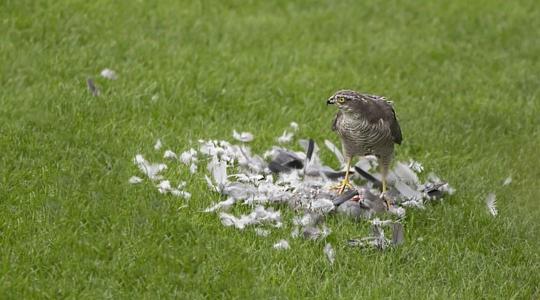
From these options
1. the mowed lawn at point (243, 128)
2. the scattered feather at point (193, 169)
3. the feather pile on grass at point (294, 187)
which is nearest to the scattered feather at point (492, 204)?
the mowed lawn at point (243, 128)

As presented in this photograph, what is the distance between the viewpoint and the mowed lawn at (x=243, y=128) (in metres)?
5.36

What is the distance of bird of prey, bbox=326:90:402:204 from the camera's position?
19.4 feet

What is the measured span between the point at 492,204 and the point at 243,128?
1.98 m

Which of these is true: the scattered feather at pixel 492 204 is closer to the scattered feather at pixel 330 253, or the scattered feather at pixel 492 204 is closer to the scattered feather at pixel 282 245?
the scattered feather at pixel 330 253

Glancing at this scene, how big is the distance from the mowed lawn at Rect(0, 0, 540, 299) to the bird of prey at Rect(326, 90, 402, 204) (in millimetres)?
520

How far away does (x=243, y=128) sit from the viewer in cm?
734

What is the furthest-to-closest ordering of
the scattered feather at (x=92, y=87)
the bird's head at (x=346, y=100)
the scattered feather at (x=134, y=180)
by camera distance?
the scattered feather at (x=92, y=87)
the scattered feather at (x=134, y=180)
the bird's head at (x=346, y=100)

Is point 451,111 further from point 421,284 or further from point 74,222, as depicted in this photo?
point 74,222

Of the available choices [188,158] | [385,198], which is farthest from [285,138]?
[385,198]

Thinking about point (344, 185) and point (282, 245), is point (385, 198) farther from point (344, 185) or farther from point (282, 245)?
point (282, 245)

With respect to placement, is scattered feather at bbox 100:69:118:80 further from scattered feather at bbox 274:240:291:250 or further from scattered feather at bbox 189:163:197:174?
scattered feather at bbox 274:240:291:250

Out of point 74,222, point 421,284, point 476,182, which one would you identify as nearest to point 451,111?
point 476,182

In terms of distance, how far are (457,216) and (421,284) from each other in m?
1.00

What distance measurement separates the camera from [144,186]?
6156mm
